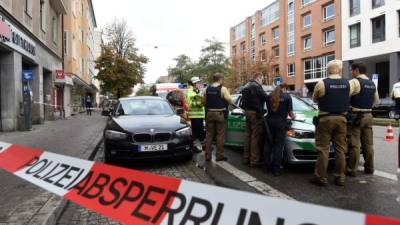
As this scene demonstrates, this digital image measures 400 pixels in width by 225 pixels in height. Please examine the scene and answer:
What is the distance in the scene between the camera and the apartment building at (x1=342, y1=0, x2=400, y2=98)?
109ft

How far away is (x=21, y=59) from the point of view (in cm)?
1683

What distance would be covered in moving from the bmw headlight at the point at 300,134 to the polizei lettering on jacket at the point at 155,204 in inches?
173

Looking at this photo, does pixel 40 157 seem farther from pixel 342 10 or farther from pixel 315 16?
pixel 315 16

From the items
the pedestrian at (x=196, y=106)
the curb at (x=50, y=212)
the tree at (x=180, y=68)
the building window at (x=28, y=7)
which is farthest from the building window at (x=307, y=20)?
the curb at (x=50, y=212)

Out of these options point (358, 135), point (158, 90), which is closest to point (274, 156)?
point (358, 135)

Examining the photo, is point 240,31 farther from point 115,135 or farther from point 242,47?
point 115,135

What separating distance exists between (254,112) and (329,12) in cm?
4142

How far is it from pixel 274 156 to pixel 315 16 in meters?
43.9

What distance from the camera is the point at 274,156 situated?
7.25 m

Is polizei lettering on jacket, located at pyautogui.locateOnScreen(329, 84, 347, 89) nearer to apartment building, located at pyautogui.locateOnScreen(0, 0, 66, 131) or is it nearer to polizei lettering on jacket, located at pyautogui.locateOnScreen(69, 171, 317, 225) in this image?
polizei lettering on jacket, located at pyautogui.locateOnScreen(69, 171, 317, 225)

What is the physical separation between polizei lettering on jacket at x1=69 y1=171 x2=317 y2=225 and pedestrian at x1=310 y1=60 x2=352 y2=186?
381 centimetres

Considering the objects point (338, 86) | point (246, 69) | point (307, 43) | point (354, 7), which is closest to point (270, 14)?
point (246, 69)

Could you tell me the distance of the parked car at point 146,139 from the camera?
7.88 m

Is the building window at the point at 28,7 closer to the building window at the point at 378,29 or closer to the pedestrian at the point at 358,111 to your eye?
A: the pedestrian at the point at 358,111
